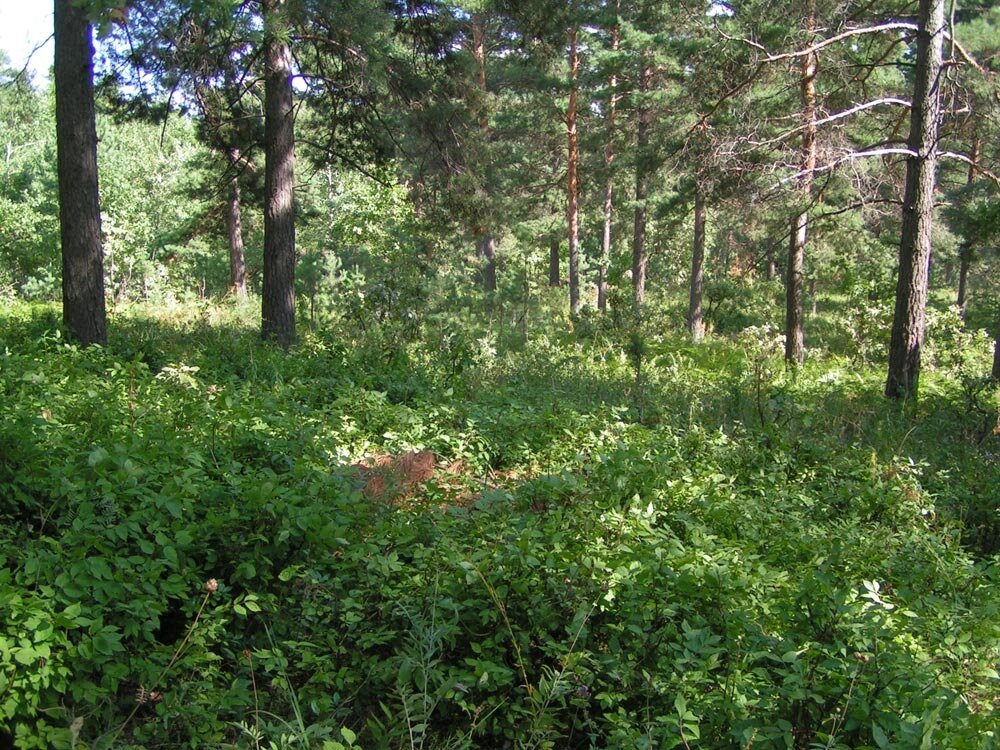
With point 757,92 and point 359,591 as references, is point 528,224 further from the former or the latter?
point 359,591

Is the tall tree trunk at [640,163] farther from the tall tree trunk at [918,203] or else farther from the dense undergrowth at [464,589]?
the dense undergrowth at [464,589]

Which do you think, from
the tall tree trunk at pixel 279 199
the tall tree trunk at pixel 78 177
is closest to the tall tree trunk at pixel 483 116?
the tall tree trunk at pixel 279 199

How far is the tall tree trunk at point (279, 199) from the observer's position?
1046cm

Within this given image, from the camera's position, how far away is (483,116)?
13086 millimetres

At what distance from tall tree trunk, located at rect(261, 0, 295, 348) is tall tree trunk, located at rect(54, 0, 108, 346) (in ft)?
8.05

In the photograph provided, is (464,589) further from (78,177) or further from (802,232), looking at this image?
(802,232)

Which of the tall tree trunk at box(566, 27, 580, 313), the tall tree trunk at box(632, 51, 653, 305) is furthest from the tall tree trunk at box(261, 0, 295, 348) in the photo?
the tall tree trunk at box(566, 27, 580, 313)

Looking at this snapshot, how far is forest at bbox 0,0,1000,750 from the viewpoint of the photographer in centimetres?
307

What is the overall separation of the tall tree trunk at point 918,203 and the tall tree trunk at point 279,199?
26.7ft

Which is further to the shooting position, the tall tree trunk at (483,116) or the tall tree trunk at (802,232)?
the tall tree trunk at (802,232)

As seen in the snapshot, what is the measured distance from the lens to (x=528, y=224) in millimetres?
28828

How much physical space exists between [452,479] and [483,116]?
9.18m

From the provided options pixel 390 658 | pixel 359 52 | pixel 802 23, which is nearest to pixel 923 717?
pixel 390 658

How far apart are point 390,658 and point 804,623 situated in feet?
5.83
